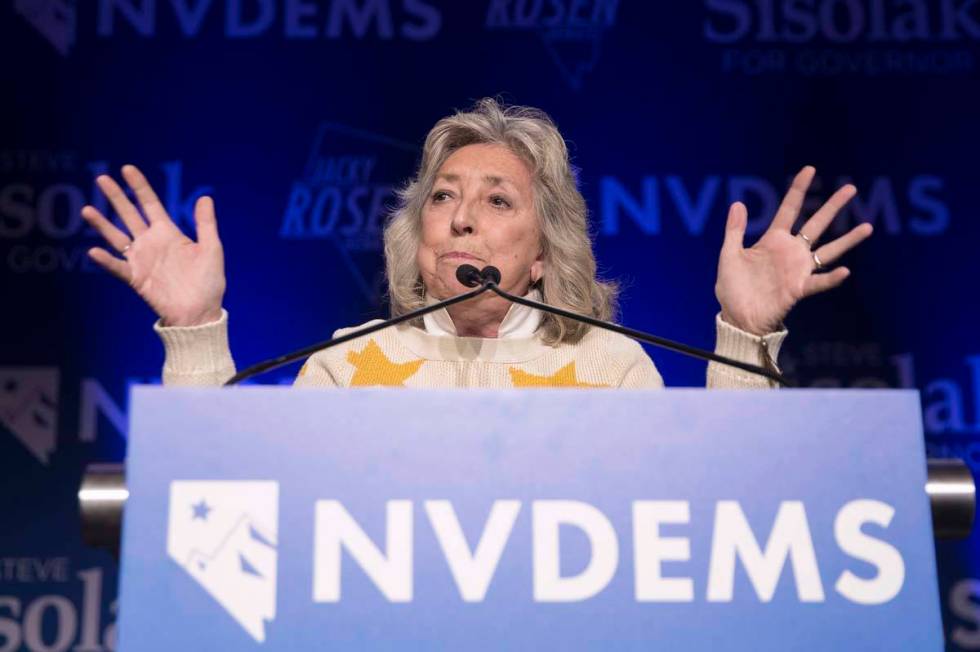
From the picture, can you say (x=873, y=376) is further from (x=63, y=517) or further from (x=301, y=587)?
(x=301, y=587)

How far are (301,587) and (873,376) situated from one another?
2.66m

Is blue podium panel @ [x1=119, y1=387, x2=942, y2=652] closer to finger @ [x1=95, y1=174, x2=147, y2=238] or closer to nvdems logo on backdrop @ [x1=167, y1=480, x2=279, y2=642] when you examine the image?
nvdems logo on backdrop @ [x1=167, y1=480, x2=279, y2=642]

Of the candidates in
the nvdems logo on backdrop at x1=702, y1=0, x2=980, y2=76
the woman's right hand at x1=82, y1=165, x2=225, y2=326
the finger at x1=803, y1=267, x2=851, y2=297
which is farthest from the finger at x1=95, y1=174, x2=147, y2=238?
the nvdems logo on backdrop at x1=702, y1=0, x2=980, y2=76

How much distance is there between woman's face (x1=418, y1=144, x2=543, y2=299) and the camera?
182 centimetres

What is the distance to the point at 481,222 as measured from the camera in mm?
1854

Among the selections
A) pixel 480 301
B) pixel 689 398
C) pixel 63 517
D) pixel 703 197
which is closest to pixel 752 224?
pixel 703 197

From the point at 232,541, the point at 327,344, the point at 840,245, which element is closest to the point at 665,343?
the point at 327,344

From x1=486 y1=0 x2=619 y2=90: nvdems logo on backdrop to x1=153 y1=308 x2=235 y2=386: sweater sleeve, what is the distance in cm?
202

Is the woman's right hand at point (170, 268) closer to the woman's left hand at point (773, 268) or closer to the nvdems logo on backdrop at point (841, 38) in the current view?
the woman's left hand at point (773, 268)

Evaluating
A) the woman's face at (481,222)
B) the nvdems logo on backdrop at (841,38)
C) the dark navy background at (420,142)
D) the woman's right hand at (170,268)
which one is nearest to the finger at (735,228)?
the woman's face at (481,222)

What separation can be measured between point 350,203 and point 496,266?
56.1 inches

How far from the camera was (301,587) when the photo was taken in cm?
79

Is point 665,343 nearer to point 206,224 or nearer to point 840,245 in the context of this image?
point 840,245

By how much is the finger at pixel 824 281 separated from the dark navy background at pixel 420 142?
162 cm
